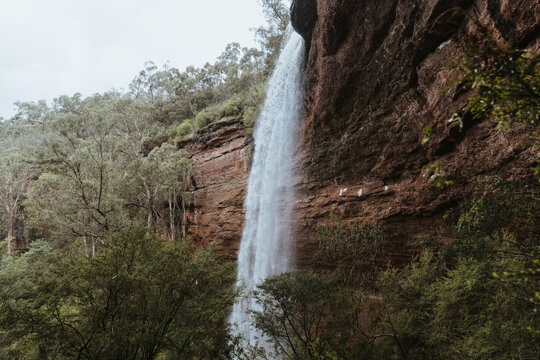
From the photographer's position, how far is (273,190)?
53.0 ft

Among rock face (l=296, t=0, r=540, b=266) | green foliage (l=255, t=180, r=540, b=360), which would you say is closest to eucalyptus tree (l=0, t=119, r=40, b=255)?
rock face (l=296, t=0, r=540, b=266)

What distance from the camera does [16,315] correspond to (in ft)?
18.2

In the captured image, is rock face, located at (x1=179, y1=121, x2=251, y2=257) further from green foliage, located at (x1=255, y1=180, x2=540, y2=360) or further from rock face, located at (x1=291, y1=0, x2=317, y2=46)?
green foliage, located at (x1=255, y1=180, x2=540, y2=360)

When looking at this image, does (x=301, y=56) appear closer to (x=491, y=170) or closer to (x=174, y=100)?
(x=491, y=170)

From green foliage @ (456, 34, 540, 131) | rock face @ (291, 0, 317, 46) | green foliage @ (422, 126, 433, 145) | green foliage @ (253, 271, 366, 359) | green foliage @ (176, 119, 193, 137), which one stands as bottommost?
green foliage @ (253, 271, 366, 359)

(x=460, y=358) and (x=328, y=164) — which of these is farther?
(x=328, y=164)

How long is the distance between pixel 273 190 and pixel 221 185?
500cm

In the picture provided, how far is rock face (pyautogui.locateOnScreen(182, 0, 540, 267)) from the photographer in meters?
7.40

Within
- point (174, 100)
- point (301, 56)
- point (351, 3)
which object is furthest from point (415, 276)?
point (174, 100)

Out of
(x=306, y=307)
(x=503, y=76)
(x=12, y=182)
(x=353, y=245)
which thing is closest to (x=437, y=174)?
(x=503, y=76)

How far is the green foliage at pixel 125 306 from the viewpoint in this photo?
19.6 feet

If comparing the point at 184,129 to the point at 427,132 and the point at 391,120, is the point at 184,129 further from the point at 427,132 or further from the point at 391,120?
the point at 427,132

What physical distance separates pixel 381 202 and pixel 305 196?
4301 mm

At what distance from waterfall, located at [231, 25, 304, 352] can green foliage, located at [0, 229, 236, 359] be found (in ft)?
23.3
